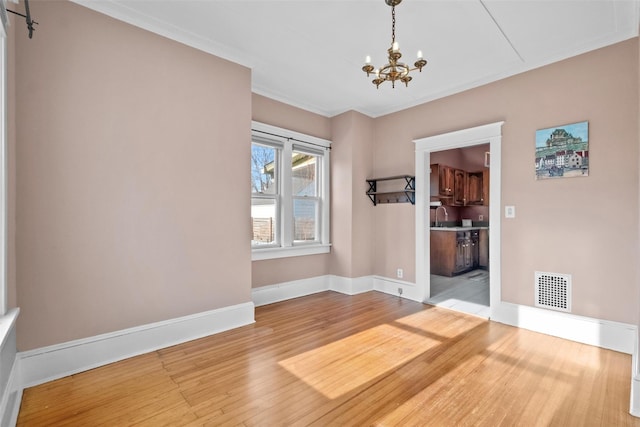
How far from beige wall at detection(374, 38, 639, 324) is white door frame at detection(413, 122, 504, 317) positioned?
78mm

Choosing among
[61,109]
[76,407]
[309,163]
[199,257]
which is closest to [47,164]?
[61,109]

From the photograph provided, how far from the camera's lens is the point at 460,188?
6938 millimetres

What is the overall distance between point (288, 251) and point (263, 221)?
0.55 metres

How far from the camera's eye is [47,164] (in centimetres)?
224

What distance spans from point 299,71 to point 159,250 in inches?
96.2

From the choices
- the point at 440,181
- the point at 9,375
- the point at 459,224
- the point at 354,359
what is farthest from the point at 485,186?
the point at 9,375

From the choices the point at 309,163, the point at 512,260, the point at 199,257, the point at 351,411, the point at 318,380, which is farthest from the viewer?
the point at 309,163

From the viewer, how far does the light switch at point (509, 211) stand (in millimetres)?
3375

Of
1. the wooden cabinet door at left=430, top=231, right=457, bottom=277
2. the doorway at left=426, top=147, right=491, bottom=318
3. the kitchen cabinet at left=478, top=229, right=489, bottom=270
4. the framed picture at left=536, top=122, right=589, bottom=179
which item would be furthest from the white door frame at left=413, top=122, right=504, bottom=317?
the kitchen cabinet at left=478, top=229, right=489, bottom=270

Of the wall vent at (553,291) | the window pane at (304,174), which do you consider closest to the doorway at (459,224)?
the wall vent at (553,291)

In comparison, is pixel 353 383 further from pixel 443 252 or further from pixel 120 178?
pixel 443 252

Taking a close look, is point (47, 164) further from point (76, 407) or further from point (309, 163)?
point (309, 163)

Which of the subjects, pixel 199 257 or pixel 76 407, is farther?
pixel 199 257

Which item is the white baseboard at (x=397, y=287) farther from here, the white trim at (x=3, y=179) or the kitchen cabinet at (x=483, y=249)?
the white trim at (x=3, y=179)
